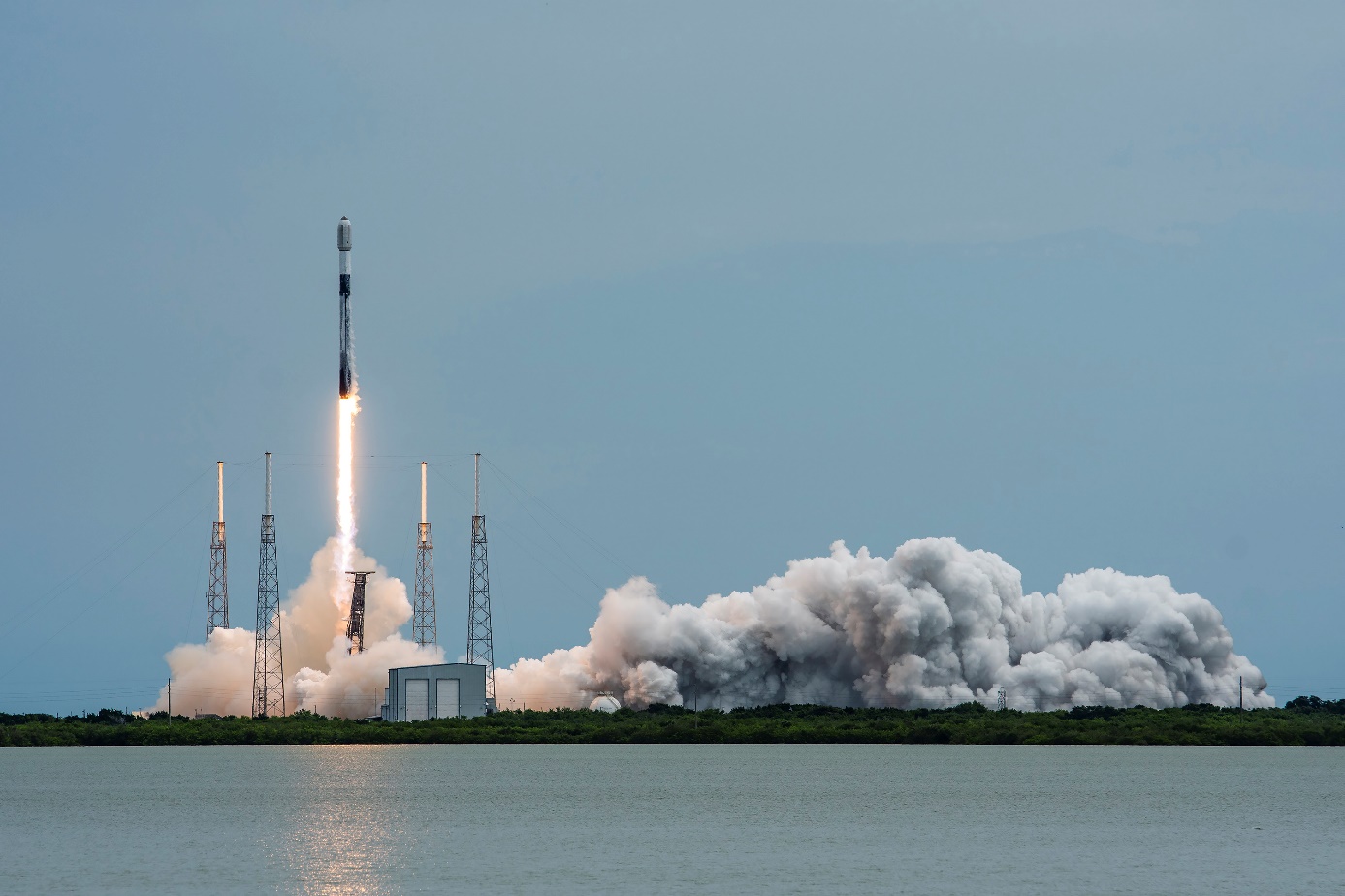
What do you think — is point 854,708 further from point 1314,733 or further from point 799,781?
point 799,781

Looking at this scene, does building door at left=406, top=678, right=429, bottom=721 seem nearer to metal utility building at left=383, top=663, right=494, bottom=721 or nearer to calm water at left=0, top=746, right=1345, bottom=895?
metal utility building at left=383, top=663, right=494, bottom=721

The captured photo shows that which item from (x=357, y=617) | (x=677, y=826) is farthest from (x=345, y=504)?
(x=677, y=826)

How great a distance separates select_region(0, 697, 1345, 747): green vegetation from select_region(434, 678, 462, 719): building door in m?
0.78

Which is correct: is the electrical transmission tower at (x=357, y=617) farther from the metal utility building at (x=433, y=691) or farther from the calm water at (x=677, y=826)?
the calm water at (x=677, y=826)

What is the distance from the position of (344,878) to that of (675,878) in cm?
743

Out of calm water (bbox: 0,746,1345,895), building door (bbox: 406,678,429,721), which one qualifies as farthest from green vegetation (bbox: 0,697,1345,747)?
calm water (bbox: 0,746,1345,895)

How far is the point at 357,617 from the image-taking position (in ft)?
344

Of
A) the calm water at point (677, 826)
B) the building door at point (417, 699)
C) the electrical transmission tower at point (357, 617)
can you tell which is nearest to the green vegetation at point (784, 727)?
the building door at point (417, 699)

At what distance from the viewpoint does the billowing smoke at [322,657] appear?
10550 centimetres

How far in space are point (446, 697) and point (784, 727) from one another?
68.4 ft

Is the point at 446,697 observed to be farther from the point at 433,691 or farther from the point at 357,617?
the point at 357,617

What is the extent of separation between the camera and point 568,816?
5903 cm

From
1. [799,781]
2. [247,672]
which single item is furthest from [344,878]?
[247,672]

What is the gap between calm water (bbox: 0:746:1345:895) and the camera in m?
41.2
